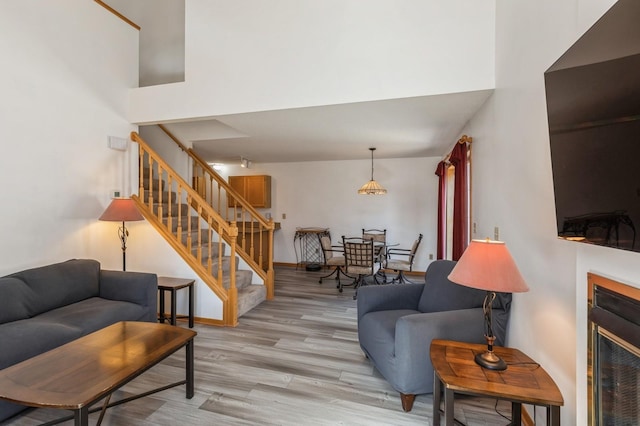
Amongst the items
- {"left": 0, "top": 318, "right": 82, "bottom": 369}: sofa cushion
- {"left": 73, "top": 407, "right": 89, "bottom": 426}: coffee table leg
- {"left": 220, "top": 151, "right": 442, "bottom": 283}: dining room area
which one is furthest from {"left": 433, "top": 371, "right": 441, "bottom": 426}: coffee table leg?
{"left": 220, "top": 151, "right": 442, "bottom": 283}: dining room area

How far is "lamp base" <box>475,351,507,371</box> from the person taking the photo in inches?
56.2

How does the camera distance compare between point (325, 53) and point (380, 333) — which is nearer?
point (380, 333)

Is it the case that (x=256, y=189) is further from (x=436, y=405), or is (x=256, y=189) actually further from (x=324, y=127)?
(x=436, y=405)

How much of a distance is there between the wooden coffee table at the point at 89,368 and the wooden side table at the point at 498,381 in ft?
5.14

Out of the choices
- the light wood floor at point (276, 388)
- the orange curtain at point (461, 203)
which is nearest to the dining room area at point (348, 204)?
the orange curtain at point (461, 203)

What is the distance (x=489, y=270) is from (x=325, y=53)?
240cm

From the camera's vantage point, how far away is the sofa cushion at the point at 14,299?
7.03 feet

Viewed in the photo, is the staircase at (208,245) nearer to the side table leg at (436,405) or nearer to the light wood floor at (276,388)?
the light wood floor at (276,388)

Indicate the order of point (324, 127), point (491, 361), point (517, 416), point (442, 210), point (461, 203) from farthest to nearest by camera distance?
point (442, 210) < point (324, 127) < point (461, 203) < point (517, 416) < point (491, 361)

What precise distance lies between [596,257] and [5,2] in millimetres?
4519

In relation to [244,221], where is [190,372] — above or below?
below

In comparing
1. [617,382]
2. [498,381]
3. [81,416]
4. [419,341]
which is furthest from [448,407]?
[81,416]

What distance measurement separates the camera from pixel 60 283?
254 centimetres

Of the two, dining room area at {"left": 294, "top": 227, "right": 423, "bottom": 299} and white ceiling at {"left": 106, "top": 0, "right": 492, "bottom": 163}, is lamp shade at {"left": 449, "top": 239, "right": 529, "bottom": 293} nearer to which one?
white ceiling at {"left": 106, "top": 0, "right": 492, "bottom": 163}
